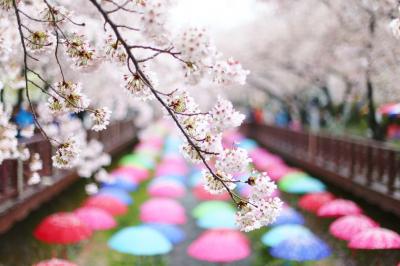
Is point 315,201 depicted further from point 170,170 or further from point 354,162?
point 170,170

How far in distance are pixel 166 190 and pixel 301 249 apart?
7.80 metres

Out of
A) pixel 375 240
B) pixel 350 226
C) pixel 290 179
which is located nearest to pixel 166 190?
pixel 290 179

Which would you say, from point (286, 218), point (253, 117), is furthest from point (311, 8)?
point (253, 117)

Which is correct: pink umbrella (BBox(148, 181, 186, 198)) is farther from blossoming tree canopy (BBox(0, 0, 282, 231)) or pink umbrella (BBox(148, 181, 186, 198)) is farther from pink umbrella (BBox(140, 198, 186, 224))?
blossoming tree canopy (BBox(0, 0, 282, 231))

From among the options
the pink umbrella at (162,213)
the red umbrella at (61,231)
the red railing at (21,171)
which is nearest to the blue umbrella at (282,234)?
the pink umbrella at (162,213)

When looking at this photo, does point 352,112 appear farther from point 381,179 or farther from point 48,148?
point 48,148

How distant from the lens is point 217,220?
12.9 metres

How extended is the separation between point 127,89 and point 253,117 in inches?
1767

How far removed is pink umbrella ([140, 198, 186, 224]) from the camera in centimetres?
1328

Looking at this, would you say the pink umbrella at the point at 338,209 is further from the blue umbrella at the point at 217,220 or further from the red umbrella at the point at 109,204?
the red umbrella at the point at 109,204

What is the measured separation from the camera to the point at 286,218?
12.9 meters

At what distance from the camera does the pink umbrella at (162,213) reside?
13281 mm

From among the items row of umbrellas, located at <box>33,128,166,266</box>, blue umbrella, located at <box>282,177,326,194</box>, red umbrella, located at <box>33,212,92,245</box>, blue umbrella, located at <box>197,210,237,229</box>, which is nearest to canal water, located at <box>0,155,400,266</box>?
row of umbrellas, located at <box>33,128,166,266</box>

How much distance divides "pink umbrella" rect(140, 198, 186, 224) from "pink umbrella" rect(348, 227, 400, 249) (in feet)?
16.9
